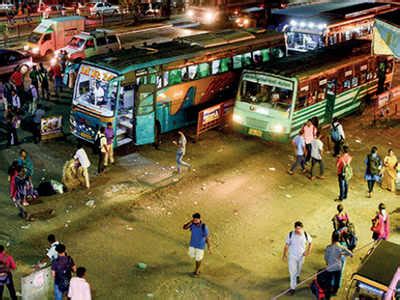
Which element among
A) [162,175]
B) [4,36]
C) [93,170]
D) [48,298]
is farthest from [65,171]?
[4,36]

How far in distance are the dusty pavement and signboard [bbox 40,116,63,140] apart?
45cm

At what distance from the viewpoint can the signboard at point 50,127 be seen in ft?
60.3

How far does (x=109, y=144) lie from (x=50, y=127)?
3068 mm

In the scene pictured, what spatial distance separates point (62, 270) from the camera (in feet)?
32.2

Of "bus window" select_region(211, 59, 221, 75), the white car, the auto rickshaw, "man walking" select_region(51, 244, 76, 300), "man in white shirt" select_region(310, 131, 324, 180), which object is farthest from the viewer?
the white car

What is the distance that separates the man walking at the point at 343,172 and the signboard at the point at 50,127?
9131 mm

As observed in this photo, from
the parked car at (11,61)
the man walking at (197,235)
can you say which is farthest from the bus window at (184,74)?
the man walking at (197,235)

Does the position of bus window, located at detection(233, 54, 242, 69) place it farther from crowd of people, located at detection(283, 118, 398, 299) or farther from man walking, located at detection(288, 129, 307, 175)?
man walking, located at detection(288, 129, 307, 175)

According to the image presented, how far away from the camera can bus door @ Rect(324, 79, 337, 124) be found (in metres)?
20.1

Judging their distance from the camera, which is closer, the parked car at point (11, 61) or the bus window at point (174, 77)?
the bus window at point (174, 77)

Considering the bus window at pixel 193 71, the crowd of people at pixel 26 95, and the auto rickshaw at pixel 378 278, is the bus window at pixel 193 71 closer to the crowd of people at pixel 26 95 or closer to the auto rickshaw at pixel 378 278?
the crowd of people at pixel 26 95

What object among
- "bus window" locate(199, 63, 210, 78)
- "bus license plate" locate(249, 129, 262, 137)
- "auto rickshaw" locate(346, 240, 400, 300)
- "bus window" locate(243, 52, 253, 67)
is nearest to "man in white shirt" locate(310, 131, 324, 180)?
"bus license plate" locate(249, 129, 262, 137)

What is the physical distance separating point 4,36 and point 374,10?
20936 mm

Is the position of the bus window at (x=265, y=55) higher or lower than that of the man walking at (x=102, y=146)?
higher
